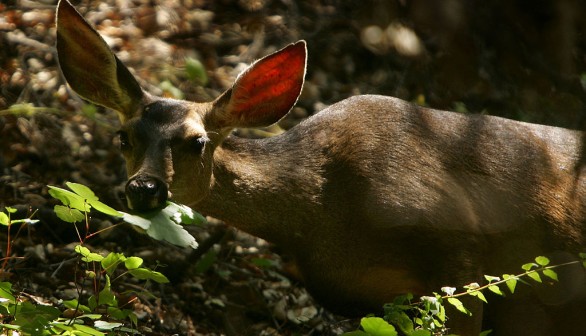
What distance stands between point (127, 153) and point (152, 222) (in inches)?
58.4

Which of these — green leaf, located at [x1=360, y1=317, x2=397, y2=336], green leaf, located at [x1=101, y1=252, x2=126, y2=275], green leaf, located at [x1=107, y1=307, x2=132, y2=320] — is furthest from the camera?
green leaf, located at [x1=107, y1=307, x2=132, y2=320]

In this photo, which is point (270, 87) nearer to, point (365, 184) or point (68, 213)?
point (365, 184)

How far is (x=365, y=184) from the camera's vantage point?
16.6ft

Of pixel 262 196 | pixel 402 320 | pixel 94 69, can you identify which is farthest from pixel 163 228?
pixel 94 69

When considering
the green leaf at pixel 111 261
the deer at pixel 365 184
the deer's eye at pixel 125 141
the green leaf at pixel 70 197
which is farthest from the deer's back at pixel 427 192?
the green leaf at pixel 70 197

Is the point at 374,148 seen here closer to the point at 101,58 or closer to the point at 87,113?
the point at 101,58

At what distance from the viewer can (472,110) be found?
8.59 meters

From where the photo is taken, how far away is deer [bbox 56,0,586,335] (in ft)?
16.2

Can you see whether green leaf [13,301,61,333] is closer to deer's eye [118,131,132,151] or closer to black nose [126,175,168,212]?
black nose [126,175,168,212]

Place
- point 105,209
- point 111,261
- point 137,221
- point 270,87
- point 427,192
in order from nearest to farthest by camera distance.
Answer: point 105,209 < point 137,221 < point 111,261 < point 427,192 < point 270,87

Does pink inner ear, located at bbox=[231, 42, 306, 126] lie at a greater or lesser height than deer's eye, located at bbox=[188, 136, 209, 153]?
greater

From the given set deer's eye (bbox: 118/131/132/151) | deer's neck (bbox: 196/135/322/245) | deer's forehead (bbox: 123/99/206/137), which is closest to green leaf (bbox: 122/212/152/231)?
deer's forehead (bbox: 123/99/206/137)

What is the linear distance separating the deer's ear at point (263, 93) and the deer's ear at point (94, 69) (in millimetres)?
517

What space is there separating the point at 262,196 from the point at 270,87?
2.09ft
